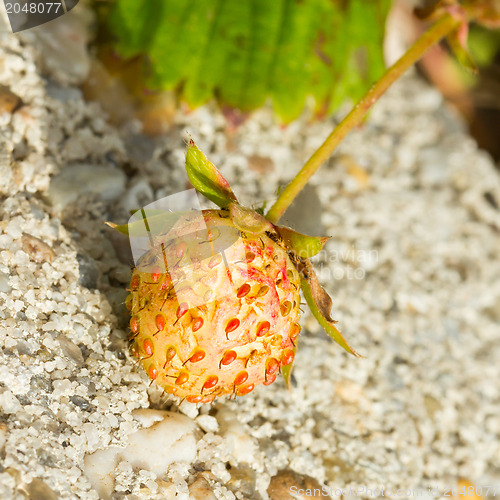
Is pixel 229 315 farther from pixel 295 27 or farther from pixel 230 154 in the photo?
pixel 295 27

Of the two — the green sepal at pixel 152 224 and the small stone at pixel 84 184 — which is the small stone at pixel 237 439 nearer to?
the green sepal at pixel 152 224

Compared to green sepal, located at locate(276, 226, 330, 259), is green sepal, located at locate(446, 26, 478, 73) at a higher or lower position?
higher

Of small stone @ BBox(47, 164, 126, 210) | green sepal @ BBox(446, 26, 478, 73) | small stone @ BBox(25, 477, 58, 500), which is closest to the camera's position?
small stone @ BBox(25, 477, 58, 500)

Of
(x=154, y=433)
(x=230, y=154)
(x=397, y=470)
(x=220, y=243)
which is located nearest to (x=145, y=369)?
(x=154, y=433)

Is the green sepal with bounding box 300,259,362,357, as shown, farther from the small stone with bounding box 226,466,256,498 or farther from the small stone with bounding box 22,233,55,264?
the small stone with bounding box 22,233,55,264

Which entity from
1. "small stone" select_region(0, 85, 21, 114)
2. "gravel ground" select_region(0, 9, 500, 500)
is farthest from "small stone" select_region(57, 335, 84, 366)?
"small stone" select_region(0, 85, 21, 114)
